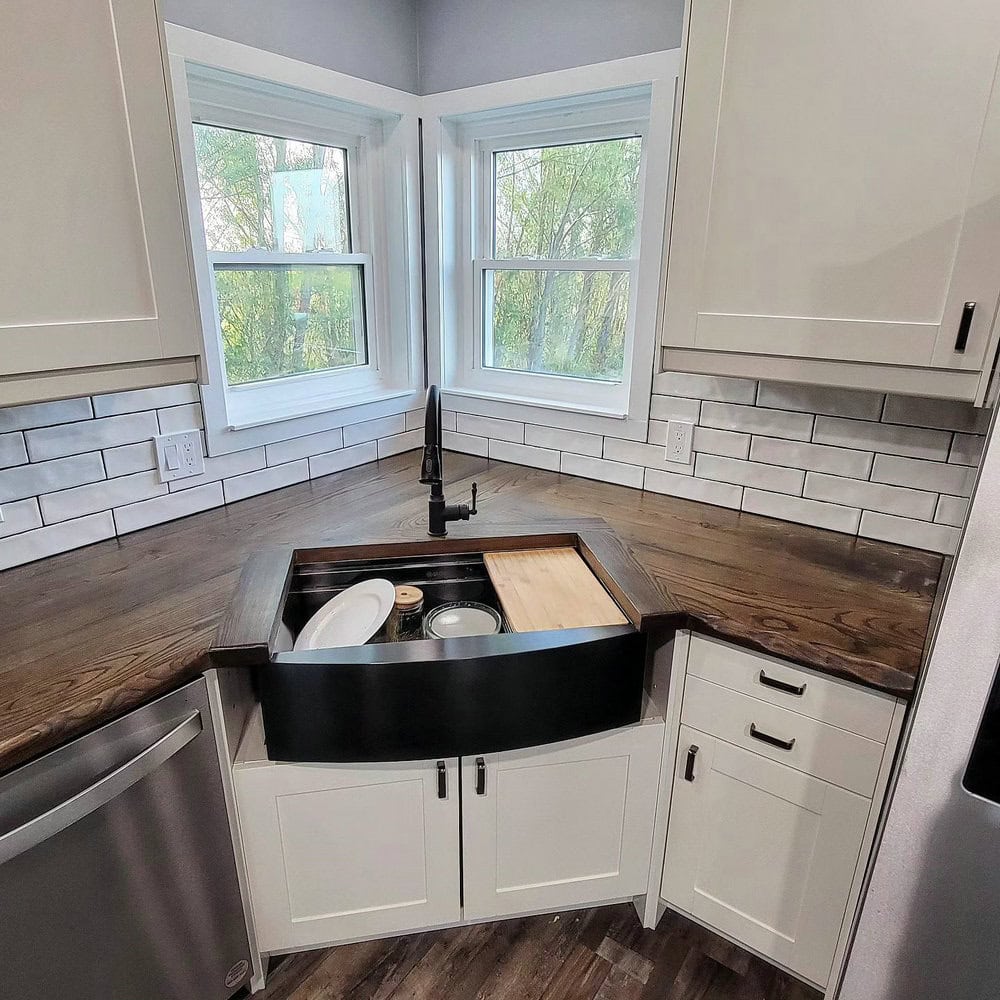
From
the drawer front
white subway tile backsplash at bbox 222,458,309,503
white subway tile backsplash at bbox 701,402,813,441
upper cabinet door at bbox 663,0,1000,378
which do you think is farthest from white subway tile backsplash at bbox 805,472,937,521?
white subway tile backsplash at bbox 222,458,309,503

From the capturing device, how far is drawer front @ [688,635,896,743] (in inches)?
46.2

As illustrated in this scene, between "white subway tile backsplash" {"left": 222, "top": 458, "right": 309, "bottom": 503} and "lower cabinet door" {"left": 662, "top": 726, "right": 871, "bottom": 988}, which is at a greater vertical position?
"white subway tile backsplash" {"left": 222, "top": 458, "right": 309, "bottom": 503}

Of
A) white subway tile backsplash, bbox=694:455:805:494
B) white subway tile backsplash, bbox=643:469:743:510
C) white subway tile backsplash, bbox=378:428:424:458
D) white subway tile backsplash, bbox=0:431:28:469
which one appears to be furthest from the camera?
white subway tile backsplash, bbox=378:428:424:458

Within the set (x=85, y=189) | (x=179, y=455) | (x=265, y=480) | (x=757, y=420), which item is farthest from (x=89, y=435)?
(x=757, y=420)

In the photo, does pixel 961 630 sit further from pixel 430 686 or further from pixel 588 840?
pixel 588 840

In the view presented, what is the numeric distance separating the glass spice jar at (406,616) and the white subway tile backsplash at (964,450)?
124 centimetres

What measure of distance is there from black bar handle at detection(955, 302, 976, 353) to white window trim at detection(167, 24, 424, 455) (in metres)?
1.54

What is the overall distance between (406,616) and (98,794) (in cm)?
67

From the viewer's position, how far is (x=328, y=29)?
5.97ft

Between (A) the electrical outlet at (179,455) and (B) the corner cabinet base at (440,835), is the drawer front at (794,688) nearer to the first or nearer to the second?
(B) the corner cabinet base at (440,835)

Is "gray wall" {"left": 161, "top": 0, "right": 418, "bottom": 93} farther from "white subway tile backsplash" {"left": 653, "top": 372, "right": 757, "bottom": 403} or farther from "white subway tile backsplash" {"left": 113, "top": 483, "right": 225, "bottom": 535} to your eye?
"white subway tile backsplash" {"left": 653, "top": 372, "right": 757, "bottom": 403}

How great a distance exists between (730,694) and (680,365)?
2.34 ft

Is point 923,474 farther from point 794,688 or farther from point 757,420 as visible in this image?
point 794,688

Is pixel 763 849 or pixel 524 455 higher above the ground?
pixel 524 455
